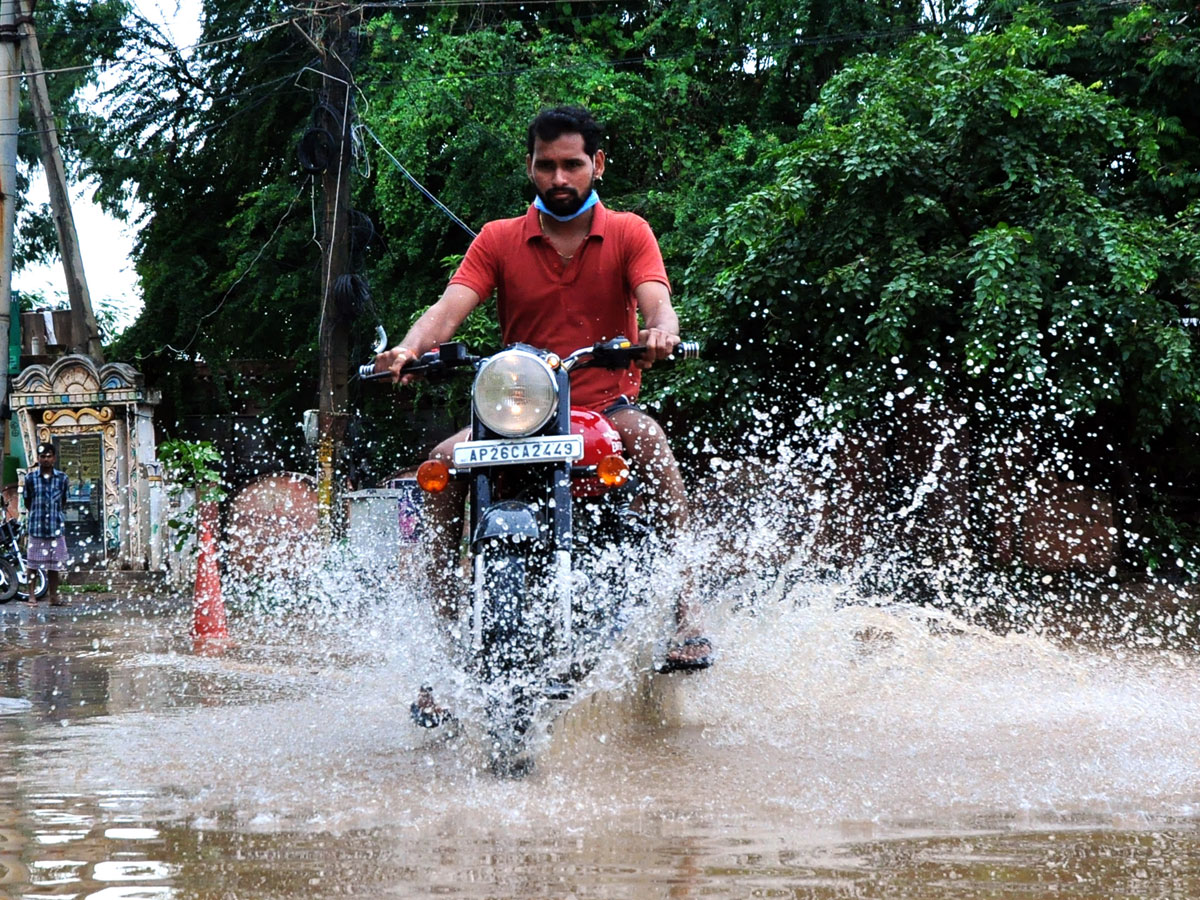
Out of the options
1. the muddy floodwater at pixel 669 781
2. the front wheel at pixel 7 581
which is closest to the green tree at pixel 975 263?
the muddy floodwater at pixel 669 781

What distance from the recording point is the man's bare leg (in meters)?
4.53

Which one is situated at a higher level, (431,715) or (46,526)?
(46,526)

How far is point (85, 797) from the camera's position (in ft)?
12.9

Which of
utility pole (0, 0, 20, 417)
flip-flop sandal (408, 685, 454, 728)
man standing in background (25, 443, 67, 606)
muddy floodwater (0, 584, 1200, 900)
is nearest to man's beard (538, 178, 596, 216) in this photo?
muddy floodwater (0, 584, 1200, 900)

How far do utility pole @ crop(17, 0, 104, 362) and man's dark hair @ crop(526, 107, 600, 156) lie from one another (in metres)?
15.6

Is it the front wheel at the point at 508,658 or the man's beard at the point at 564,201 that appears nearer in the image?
the front wheel at the point at 508,658

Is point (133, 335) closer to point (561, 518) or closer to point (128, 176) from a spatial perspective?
point (128, 176)

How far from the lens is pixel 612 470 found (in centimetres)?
421

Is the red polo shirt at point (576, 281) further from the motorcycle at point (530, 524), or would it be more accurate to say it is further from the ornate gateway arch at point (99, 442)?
the ornate gateway arch at point (99, 442)

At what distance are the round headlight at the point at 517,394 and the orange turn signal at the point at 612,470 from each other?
9.0 inches

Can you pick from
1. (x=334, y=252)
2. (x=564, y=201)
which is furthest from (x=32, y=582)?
(x=564, y=201)

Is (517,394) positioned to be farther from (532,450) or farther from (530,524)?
(530,524)

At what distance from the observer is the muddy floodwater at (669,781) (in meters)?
2.93

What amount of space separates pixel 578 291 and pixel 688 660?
126 cm
